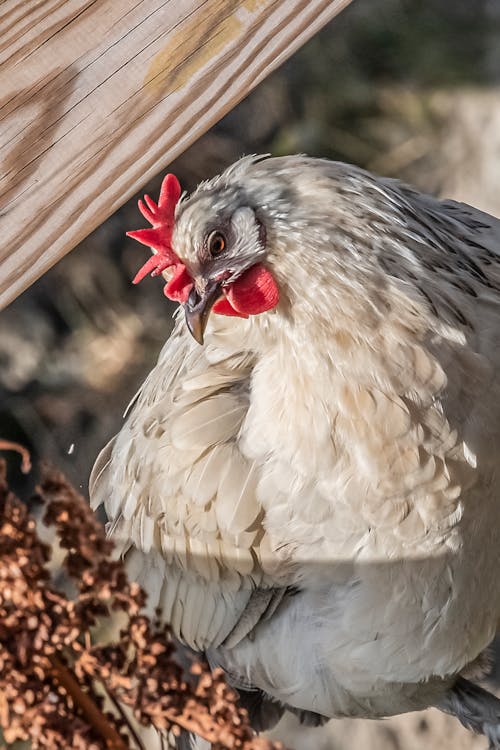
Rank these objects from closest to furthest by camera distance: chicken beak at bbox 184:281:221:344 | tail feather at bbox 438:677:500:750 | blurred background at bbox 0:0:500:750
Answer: chicken beak at bbox 184:281:221:344
tail feather at bbox 438:677:500:750
blurred background at bbox 0:0:500:750

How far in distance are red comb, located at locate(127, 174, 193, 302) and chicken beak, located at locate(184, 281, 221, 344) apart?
0.02 metres

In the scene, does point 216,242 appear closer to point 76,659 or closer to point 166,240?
point 166,240

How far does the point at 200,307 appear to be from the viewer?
1093 millimetres

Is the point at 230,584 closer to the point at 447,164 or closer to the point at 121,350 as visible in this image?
the point at 121,350

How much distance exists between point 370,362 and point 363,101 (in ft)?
5.68

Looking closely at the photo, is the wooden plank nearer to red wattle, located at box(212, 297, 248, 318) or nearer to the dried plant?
red wattle, located at box(212, 297, 248, 318)

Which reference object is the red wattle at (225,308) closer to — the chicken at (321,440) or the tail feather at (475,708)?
the chicken at (321,440)

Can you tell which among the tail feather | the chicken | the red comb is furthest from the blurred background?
the red comb

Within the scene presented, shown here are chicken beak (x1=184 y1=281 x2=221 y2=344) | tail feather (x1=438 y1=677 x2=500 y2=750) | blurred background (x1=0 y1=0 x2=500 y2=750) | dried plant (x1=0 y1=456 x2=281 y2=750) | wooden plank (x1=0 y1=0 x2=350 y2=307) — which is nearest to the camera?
dried plant (x1=0 y1=456 x2=281 y2=750)

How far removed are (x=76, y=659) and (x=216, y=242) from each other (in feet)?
1.66

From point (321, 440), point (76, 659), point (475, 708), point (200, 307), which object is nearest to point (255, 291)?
point (200, 307)

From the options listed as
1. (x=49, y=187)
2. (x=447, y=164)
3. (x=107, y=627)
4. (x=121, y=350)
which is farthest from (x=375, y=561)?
(x=447, y=164)

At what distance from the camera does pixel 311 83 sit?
104 inches

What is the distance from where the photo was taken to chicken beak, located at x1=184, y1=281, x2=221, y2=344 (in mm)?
1090
